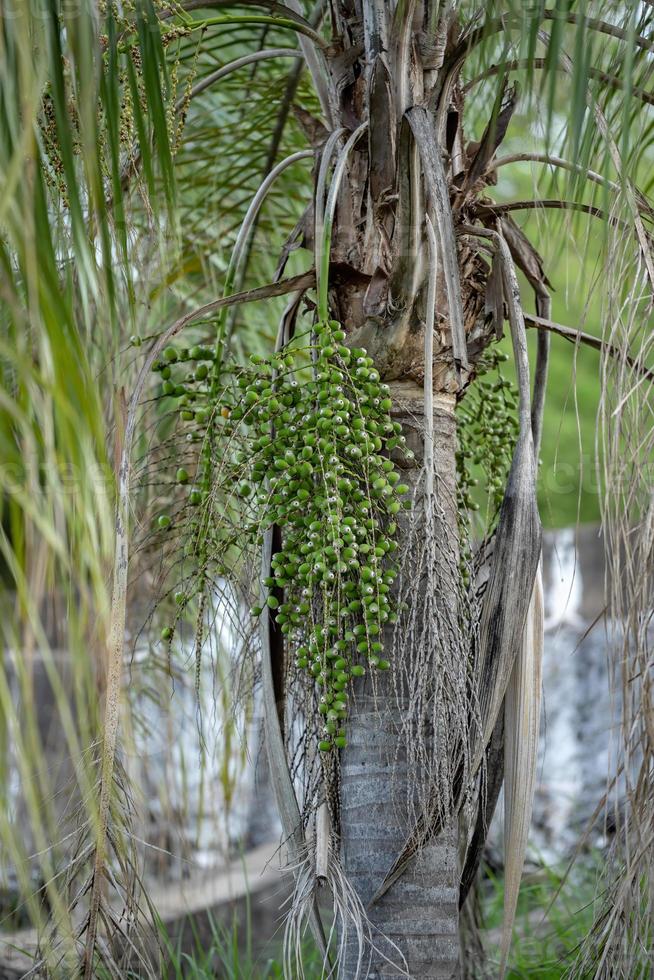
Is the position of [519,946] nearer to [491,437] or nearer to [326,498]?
[491,437]

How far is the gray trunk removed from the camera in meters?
1.42

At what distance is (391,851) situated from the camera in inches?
57.3

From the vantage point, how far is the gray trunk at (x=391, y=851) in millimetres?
1425

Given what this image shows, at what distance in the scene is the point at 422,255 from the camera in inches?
60.2

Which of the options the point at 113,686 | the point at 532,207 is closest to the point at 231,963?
the point at 113,686

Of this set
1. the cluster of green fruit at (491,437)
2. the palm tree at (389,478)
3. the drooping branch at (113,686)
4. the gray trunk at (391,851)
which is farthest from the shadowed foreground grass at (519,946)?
the cluster of green fruit at (491,437)

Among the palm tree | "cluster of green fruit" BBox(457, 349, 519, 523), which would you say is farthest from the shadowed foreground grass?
"cluster of green fruit" BBox(457, 349, 519, 523)

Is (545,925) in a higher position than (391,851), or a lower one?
lower

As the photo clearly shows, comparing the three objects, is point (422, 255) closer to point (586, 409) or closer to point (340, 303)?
point (340, 303)

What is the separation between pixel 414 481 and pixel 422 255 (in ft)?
1.16

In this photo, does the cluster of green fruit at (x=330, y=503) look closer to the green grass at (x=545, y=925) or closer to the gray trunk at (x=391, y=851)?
the gray trunk at (x=391, y=851)

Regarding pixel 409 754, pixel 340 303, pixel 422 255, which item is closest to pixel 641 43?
pixel 422 255

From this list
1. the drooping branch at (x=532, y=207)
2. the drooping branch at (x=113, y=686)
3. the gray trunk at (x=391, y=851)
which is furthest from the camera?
the drooping branch at (x=532, y=207)

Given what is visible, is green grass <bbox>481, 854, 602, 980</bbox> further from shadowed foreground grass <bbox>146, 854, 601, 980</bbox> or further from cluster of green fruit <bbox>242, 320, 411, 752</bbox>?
cluster of green fruit <bbox>242, 320, 411, 752</bbox>
